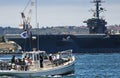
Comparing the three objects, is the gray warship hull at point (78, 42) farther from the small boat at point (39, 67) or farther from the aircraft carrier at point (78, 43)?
the small boat at point (39, 67)

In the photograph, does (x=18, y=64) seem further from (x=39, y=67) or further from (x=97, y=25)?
(x=97, y=25)

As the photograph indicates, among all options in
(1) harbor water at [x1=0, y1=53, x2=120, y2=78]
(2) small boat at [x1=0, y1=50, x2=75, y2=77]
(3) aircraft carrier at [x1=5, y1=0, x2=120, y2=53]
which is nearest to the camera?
(2) small boat at [x1=0, y1=50, x2=75, y2=77]

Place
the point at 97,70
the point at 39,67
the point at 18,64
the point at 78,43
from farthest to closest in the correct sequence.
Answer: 1. the point at 78,43
2. the point at 97,70
3. the point at 39,67
4. the point at 18,64

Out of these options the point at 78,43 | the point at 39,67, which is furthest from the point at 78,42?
the point at 39,67

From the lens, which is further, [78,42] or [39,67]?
[78,42]

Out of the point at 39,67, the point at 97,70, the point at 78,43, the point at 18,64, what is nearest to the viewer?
the point at 18,64

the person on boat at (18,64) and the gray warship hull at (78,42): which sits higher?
the person on boat at (18,64)

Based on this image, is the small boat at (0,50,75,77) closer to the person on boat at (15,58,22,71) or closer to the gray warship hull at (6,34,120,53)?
the person on boat at (15,58,22,71)

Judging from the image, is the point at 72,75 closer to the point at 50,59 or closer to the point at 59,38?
the point at 50,59

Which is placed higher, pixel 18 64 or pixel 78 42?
pixel 18 64

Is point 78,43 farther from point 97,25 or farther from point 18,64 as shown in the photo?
point 18,64

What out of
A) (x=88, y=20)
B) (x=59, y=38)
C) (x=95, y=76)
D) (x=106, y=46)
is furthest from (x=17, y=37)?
(x=95, y=76)

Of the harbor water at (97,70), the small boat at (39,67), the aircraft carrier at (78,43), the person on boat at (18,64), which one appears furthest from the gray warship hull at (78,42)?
the person on boat at (18,64)

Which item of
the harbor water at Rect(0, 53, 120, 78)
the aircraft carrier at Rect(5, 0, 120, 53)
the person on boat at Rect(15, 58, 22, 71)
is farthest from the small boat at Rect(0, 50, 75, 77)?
the aircraft carrier at Rect(5, 0, 120, 53)
